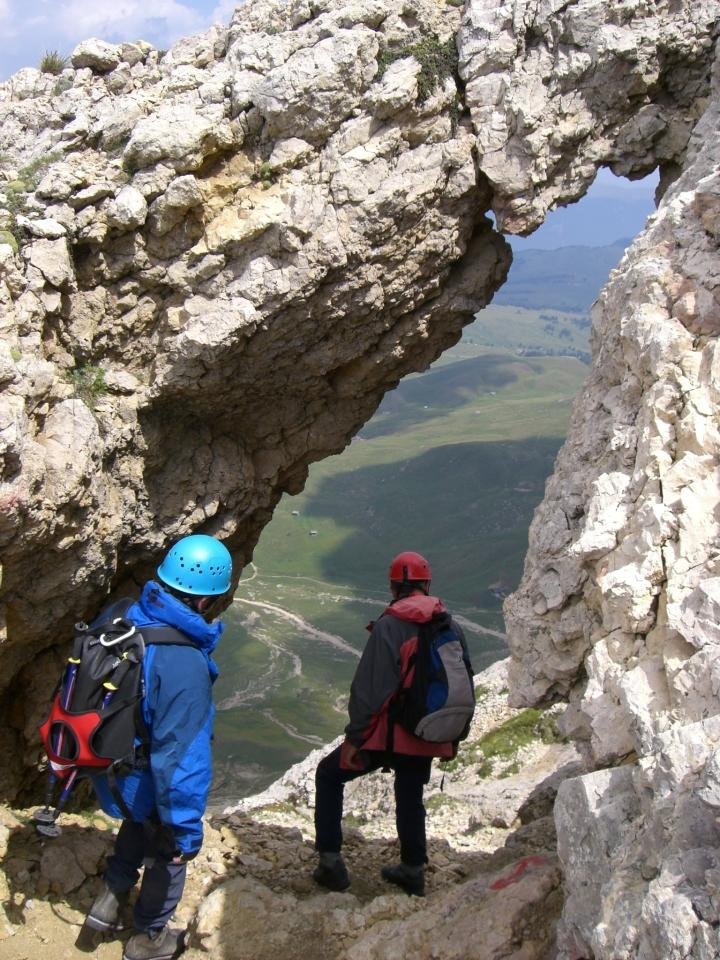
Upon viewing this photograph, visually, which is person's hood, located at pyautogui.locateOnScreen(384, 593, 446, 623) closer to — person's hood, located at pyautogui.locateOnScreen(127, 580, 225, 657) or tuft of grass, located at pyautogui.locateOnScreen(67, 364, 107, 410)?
person's hood, located at pyautogui.locateOnScreen(127, 580, 225, 657)

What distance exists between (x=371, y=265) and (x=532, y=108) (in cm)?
416

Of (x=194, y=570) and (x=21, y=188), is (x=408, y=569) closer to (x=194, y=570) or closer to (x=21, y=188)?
(x=194, y=570)

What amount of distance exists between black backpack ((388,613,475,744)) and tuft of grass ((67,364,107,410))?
904 centimetres

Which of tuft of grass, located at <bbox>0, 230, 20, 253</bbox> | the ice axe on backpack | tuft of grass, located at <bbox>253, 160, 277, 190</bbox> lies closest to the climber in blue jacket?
the ice axe on backpack

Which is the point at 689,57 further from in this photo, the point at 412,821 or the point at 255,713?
the point at 255,713

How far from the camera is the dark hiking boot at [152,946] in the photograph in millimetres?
8727

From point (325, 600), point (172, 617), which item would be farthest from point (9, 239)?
point (325, 600)

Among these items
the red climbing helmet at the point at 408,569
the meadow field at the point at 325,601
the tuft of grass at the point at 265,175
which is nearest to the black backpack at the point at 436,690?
the red climbing helmet at the point at 408,569

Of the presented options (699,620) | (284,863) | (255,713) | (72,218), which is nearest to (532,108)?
(72,218)

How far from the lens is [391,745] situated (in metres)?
9.89

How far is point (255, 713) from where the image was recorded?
88.8 m

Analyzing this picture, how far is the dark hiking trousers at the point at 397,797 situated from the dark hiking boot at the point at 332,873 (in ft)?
0.35

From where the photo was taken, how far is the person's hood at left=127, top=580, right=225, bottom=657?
27.1ft

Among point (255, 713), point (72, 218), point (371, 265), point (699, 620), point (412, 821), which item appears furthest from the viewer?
point (255, 713)
